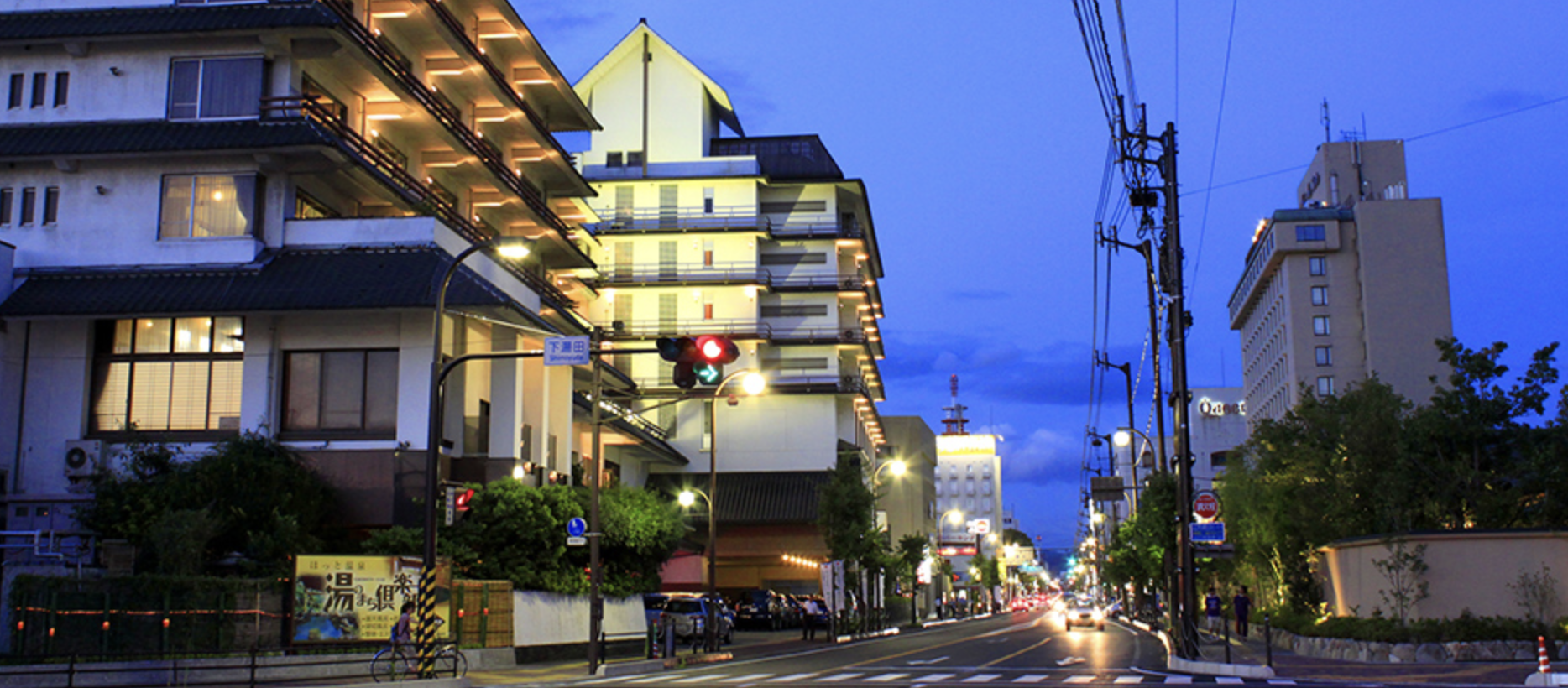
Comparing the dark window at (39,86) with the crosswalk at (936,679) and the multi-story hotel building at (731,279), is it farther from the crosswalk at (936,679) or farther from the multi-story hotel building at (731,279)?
the multi-story hotel building at (731,279)

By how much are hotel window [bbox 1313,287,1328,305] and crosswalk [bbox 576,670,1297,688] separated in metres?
95.1

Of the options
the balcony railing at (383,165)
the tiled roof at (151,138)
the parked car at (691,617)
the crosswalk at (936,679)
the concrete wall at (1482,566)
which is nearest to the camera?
the crosswalk at (936,679)

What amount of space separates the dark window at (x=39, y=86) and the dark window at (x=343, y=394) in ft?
32.1

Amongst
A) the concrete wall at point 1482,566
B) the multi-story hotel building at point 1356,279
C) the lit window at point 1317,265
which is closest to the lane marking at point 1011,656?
the concrete wall at point 1482,566

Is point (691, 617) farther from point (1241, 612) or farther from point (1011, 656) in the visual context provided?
point (1241, 612)

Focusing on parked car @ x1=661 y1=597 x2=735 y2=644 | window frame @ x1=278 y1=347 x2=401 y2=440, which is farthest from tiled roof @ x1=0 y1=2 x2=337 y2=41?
parked car @ x1=661 y1=597 x2=735 y2=644

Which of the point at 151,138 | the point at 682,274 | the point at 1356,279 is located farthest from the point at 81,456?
the point at 1356,279

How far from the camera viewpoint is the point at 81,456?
3131 centimetres

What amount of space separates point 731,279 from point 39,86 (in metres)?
43.3

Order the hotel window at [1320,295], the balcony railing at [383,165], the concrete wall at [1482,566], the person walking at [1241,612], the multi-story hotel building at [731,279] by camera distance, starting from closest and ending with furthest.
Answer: the concrete wall at [1482,566]
the balcony railing at [383,165]
the person walking at [1241,612]
the multi-story hotel building at [731,279]
the hotel window at [1320,295]

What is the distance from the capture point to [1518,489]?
99.9 feet

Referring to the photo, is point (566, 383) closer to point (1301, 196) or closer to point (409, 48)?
point (409, 48)

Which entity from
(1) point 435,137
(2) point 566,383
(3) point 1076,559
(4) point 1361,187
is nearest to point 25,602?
(1) point 435,137

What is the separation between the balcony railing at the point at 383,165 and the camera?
31.7 meters
